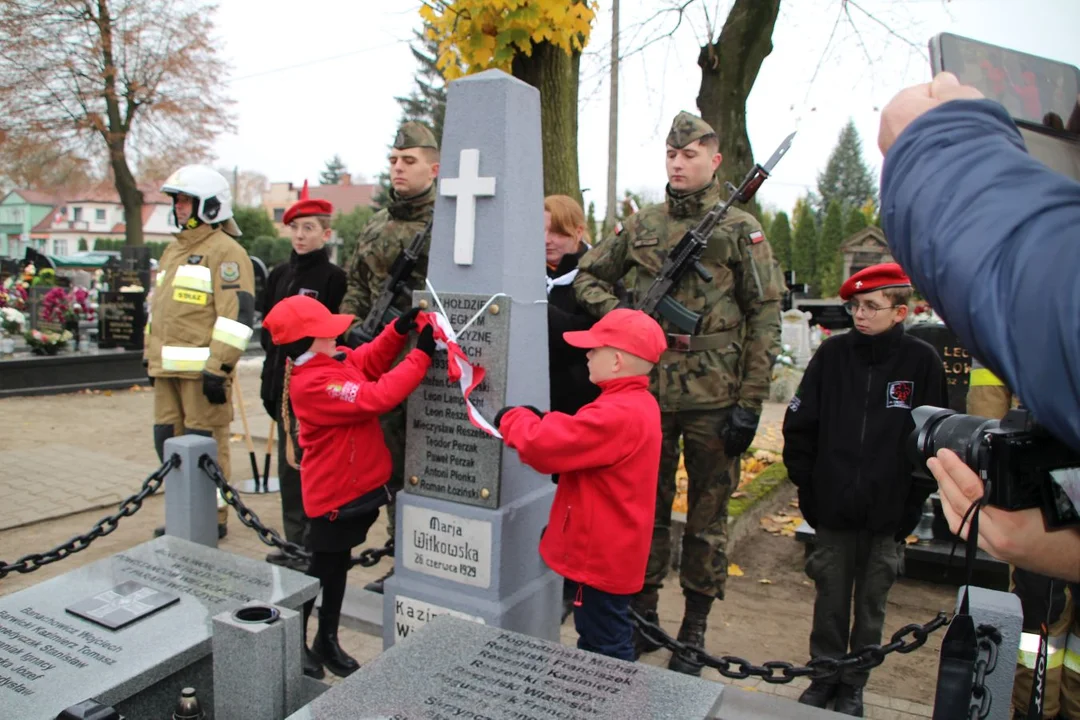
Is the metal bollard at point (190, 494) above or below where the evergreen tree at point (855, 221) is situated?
below

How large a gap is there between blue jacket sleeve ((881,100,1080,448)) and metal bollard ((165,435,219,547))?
3974 mm

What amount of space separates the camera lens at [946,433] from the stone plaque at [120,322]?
42.2ft

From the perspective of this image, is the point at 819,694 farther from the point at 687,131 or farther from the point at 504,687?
the point at 687,131

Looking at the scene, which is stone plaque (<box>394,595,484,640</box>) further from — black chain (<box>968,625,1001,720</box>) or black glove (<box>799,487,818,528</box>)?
black chain (<box>968,625,1001,720</box>)

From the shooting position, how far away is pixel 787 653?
14.3 ft

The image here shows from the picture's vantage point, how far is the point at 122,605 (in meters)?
3.26

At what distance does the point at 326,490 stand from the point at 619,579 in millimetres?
1423

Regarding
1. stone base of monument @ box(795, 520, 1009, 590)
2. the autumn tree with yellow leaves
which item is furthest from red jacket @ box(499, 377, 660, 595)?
the autumn tree with yellow leaves

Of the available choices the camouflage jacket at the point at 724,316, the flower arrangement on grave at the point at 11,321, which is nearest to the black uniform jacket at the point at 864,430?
the camouflage jacket at the point at 724,316

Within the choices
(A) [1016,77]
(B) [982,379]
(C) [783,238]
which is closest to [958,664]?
(A) [1016,77]

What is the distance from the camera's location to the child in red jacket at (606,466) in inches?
120

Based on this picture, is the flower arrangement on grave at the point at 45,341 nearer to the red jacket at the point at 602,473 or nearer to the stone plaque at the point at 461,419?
the stone plaque at the point at 461,419

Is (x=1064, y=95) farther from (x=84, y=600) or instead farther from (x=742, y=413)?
(x=84, y=600)

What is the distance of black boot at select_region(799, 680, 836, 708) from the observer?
370cm
